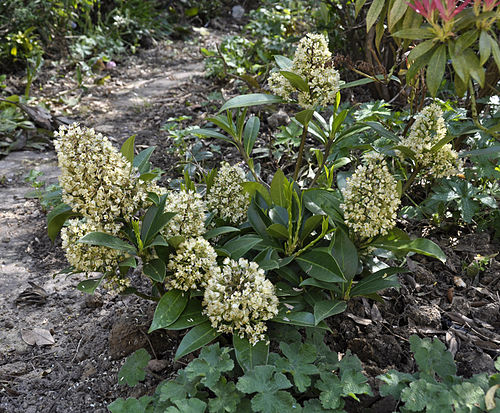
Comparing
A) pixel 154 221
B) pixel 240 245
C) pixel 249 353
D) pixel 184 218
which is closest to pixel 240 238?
pixel 240 245

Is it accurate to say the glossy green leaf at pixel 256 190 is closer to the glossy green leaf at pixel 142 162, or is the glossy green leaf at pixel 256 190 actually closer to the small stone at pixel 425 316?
the glossy green leaf at pixel 142 162

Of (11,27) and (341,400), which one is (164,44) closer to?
(11,27)

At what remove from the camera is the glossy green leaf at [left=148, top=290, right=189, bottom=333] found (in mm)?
1794

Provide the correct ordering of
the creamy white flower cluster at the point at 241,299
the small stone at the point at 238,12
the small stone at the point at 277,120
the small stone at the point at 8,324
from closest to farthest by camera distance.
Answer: the creamy white flower cluster at the point at 241,299 → the small stone at the point at 8,324 → the small stone at the point at 277,120 → the small stone at the point at 238,12

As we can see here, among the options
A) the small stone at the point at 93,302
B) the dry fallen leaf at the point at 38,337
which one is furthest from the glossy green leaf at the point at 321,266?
the dry fallen leaf at the point at 38,337

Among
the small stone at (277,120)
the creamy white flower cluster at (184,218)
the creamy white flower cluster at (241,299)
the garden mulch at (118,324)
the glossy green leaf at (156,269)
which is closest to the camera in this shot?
the creamy white flower cluster at (241,299)

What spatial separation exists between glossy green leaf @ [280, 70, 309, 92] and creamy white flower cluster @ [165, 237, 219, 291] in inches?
32.1

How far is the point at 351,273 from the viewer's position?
76.9 inches

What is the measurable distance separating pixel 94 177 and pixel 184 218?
380mm

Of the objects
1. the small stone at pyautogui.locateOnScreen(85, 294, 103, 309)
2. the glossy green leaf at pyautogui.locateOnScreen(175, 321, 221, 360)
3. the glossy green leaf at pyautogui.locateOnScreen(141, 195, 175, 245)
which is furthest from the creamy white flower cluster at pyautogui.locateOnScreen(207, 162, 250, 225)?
the small stone at pyautogui.locateOnScreen(85, 294, 103, 309)

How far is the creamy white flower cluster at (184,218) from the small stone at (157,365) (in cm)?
56

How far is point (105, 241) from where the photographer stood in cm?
178

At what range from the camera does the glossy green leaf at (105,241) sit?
1.73 metres

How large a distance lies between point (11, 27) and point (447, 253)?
19.1 ft
